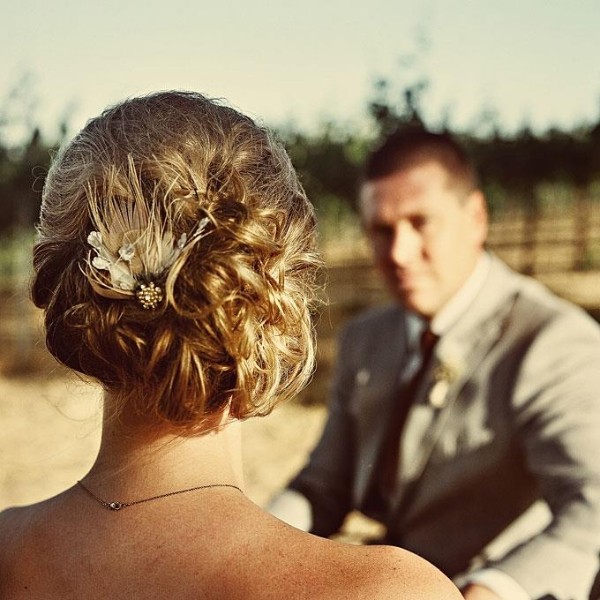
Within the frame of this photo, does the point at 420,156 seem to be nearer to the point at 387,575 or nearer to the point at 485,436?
the point at 485,436

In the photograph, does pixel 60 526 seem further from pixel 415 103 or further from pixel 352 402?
Result: pixel 415 103

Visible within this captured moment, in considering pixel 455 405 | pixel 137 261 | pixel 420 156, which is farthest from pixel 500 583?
pixel 420 156

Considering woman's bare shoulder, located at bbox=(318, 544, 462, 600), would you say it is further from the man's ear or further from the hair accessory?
the man's ear

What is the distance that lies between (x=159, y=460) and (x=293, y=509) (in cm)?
165

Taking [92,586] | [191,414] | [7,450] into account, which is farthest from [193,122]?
[7,450]

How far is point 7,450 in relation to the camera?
29.4ft

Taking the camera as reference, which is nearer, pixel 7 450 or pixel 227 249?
pixel 227 249

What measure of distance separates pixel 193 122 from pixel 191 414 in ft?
1.62

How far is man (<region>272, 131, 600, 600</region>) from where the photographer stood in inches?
90.3

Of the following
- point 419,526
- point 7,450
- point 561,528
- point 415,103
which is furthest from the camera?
point 7,450

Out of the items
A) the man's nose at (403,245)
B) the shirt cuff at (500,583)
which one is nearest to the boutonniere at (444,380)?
the man's nose at (403,245)

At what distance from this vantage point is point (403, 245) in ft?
10.1

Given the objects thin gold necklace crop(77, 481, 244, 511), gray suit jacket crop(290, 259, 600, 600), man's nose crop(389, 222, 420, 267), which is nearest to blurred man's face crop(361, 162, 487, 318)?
man's nose crop(389, 222, 420, 267)

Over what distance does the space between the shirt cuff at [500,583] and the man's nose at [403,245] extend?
128 centimetres
